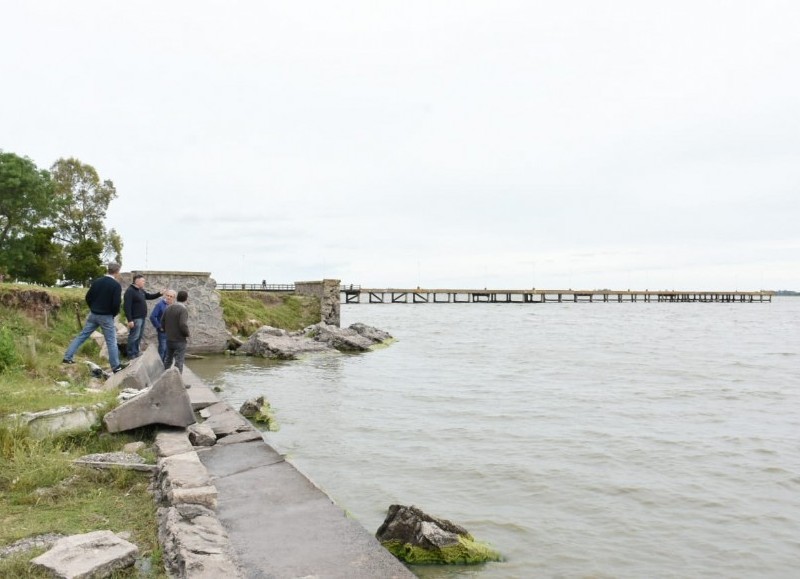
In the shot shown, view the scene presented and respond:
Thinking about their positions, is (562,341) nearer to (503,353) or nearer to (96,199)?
(503,353)

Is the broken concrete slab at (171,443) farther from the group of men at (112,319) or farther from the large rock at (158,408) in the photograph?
the group of men at (112,319)

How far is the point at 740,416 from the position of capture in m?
11.7

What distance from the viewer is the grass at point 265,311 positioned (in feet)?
80.3

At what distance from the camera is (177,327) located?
418 inches

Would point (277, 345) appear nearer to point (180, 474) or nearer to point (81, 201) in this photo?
Result: point (180, 474)

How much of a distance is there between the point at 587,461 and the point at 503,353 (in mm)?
15712

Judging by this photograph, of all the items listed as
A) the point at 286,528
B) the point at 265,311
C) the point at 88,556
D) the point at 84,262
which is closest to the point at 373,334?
the point at 265,311

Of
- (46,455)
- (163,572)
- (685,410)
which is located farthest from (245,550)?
(685,410)

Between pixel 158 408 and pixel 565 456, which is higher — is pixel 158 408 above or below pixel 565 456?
above

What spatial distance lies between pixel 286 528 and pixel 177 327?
6.76 meters

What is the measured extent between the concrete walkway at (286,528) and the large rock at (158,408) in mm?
763

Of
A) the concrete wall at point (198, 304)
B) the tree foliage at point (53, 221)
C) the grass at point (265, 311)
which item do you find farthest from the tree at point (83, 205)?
the concrete wall at point (198, 304)

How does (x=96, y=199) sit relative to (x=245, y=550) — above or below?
above

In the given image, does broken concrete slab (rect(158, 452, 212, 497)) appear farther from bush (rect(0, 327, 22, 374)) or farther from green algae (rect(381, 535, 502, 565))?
bush (rect(0, 327, 22, 374))
